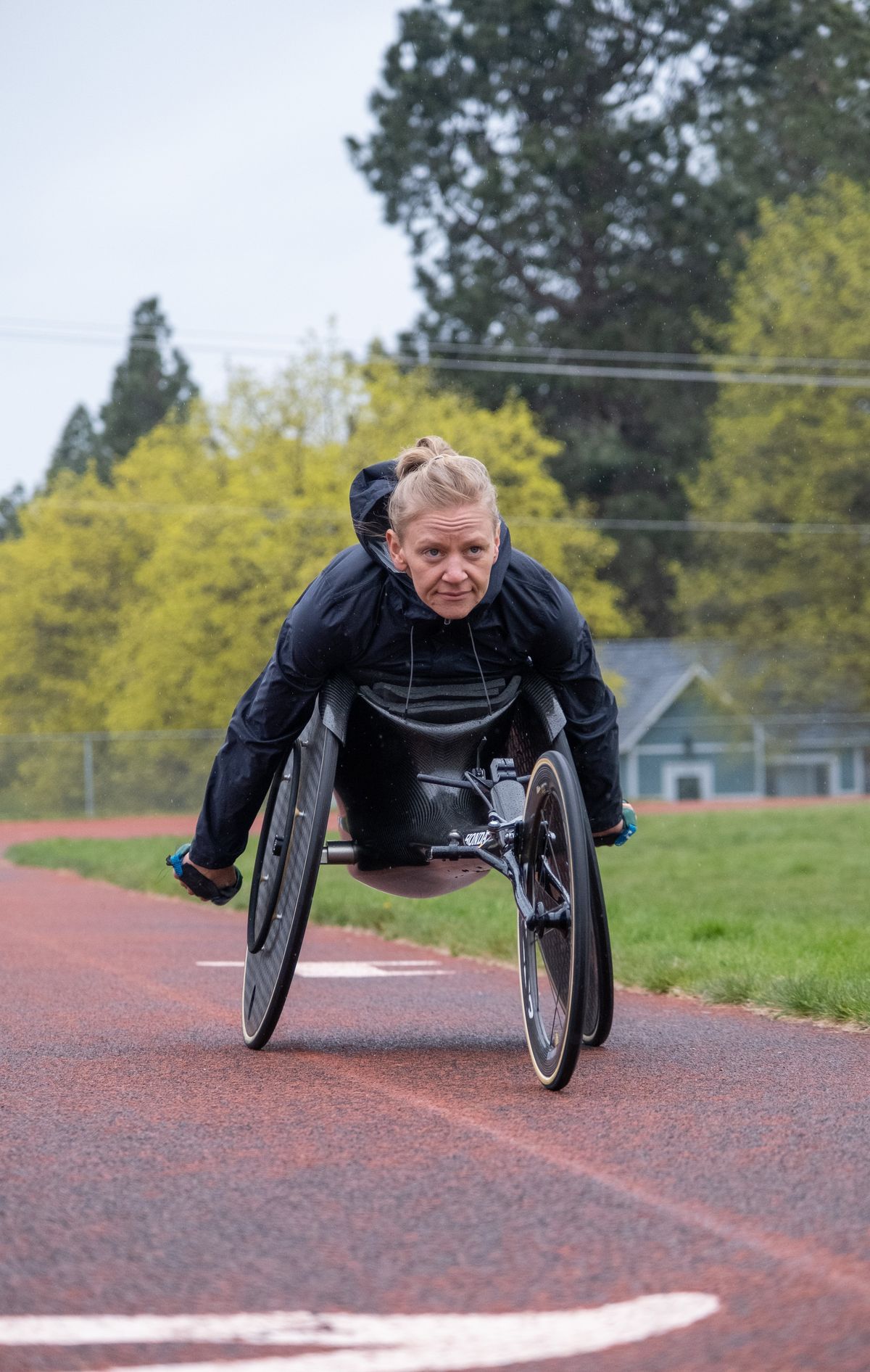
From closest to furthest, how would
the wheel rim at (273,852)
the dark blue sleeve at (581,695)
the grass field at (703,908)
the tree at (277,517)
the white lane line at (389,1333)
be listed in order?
the white lane line at (389,1333)
the dark blue sleeve at (581,695)
the wheel rim at (273,852)
the grass field at (703,908)
the tree at (277,517)

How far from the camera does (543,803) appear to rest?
496 cm

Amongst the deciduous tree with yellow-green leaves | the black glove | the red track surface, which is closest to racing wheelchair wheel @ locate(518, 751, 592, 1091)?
the red track surface

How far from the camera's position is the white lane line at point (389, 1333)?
2.58 m

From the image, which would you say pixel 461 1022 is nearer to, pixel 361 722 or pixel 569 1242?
pixel 361 722

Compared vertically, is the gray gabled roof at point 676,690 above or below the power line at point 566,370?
below

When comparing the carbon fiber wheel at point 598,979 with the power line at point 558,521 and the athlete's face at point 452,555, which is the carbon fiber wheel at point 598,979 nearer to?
the athlete's face at point 452,555

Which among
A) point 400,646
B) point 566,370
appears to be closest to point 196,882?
point 400,646

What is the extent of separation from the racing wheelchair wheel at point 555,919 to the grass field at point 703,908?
5.00ft

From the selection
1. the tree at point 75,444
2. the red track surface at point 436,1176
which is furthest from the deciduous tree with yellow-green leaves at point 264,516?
the tree at point 75,444

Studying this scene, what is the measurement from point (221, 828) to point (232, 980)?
2358 mm

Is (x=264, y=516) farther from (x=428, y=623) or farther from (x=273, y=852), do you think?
(x=428, y=623)

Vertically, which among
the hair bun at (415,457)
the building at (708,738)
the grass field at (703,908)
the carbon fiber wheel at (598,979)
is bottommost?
the building at (708,738)

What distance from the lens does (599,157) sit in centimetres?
4503

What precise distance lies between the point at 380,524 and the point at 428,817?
87cm
